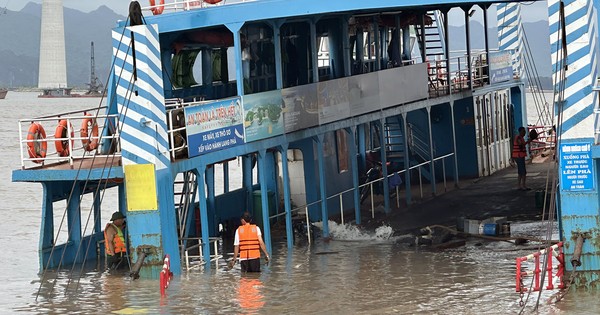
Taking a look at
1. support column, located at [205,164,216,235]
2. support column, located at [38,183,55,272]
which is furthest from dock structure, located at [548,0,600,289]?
support column, located at [38,183,55,272]

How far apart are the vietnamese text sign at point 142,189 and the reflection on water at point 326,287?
4.35ft

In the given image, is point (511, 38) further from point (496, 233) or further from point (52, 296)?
point (52, 296)

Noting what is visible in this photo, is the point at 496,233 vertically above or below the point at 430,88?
below

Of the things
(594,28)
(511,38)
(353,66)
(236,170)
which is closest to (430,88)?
(353,66)

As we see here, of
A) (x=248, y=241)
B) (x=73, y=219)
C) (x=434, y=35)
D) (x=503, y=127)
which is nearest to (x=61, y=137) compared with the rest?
(x=73, y=219)

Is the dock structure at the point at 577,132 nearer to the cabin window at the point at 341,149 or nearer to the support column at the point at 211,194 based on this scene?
the support column at the point at 211,194

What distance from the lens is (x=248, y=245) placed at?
22031 millimetres

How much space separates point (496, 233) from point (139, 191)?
30.2ft

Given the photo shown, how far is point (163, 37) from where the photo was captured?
85.8ft

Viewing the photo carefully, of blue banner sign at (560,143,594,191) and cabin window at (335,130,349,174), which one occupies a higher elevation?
cabin window at (335,130,349,174)

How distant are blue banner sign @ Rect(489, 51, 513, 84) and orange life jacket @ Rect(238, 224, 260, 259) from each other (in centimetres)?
1922

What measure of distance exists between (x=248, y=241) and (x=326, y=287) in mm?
1706

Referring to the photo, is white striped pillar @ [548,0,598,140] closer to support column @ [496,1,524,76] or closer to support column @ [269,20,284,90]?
support column @ [269,20,284,90]

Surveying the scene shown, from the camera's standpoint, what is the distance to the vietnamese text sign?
2038 cm
